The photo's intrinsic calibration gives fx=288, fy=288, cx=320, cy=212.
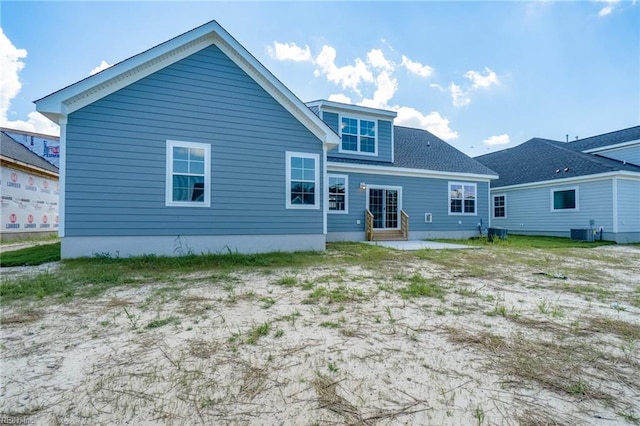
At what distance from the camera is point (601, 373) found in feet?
6.91

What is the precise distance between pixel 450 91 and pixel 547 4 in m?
7.39

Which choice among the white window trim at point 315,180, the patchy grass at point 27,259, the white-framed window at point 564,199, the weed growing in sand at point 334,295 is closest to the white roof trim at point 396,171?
the white window trim at point 315,180

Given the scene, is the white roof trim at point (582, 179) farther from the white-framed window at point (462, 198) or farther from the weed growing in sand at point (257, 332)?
the weed growing in sand at point (257, 332)

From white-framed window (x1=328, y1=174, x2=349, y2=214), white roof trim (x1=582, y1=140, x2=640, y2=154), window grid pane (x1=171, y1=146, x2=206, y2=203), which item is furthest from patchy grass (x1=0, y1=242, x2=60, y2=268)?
white roof trim (x1=582, y1=140, x2=640, y2=154)

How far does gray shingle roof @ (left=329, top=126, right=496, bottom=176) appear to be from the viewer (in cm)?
1312

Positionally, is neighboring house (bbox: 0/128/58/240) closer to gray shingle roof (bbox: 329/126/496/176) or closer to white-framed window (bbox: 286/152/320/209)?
white-framed window (bbox: 286/152/320/209)

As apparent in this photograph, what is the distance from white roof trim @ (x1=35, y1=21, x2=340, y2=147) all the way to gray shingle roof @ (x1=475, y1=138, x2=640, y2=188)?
43.1 ft

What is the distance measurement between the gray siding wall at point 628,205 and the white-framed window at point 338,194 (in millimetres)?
12341

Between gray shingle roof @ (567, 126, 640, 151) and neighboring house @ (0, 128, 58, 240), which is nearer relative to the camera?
neighboring house @ (0, 128, 58, 240)

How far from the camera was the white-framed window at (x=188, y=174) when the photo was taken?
7355 mm

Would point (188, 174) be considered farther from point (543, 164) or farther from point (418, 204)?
point (543, 164)

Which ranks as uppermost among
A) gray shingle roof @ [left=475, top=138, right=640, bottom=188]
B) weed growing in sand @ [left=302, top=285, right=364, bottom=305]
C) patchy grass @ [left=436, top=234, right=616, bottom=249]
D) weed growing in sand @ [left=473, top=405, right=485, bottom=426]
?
gray shingle roof @ [left=475, top=138, right=640, bottom=188]

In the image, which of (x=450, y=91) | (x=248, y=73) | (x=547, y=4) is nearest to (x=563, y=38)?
(x=547, y=4)

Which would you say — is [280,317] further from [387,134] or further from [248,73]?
[387,134]
